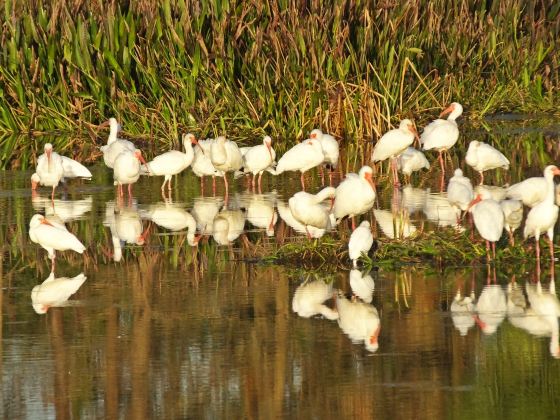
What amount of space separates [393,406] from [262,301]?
2953 millimetres

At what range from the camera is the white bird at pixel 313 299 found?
9.64 metres

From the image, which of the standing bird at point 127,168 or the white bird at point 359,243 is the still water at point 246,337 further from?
the standing bird at point 127,168

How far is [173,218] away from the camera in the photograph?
576 inches

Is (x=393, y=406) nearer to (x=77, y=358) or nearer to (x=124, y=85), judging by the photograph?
(x=77, y=358)

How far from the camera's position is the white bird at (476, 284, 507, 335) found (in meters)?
9.07

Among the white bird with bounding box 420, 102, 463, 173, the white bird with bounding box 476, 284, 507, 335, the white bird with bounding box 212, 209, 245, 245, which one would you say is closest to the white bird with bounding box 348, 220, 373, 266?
the white bird with bounding box 476, 284, 507, 335

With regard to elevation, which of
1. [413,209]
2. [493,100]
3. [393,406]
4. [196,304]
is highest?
[493,100]

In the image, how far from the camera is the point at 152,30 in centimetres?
2212

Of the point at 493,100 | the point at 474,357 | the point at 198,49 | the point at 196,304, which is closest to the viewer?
the point at 474,357

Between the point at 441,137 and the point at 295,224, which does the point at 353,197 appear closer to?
the point at 295,224

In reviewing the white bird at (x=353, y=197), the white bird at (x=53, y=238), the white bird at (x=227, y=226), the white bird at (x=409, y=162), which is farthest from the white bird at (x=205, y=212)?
the white bird at (x=409, y=162)

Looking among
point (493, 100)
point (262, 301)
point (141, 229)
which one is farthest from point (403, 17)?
point (262, 301)

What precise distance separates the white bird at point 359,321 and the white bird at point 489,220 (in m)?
Answer: 1.46

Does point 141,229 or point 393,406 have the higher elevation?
point 141,229
